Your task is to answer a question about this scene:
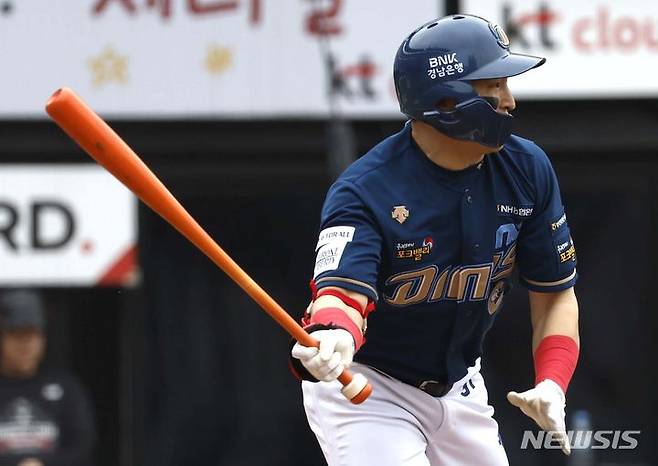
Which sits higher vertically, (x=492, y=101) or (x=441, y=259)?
(x=492, y=101)

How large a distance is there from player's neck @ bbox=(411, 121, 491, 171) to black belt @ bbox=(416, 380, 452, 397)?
0.64 meters

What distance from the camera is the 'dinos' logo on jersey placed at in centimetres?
468

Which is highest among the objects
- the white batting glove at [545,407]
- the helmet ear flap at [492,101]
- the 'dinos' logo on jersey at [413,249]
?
the helmet ear flap at [492,101]

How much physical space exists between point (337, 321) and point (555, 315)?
890 millimetres

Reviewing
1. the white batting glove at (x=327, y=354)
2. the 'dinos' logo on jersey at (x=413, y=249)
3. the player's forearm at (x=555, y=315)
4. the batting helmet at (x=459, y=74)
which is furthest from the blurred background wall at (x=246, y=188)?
the white batting glove at (x=327, y=354)

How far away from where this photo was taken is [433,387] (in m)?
4.91

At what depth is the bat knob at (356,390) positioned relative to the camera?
439cm

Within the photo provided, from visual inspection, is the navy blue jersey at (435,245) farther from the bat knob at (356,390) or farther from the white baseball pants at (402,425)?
the bat knob at (356,390)

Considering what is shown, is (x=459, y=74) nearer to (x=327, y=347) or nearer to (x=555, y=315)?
(x=555, y=315)

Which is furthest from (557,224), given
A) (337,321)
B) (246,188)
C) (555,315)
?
(246,188)

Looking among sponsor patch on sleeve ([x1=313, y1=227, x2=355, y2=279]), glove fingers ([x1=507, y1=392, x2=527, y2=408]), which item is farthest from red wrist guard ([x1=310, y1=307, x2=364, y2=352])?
glove fingers ([x1=507, y1=392, x2=527, y2=408])

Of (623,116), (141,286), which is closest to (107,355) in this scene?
(141,286)

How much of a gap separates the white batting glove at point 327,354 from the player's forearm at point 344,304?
14 centimetres

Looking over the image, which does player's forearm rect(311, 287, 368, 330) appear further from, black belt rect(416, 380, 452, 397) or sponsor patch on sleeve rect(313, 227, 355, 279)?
black belt rect(416, 380, 452, 397)
